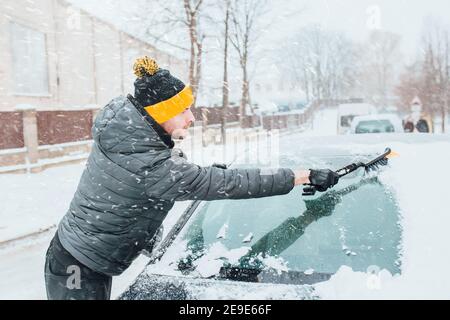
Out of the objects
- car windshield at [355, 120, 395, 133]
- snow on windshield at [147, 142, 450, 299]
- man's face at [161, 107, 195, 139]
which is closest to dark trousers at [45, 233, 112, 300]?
snow on windshield at [147, 142, 450, 299]

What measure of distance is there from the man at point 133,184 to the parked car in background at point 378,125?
9.86 meters

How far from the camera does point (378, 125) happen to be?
1170cm

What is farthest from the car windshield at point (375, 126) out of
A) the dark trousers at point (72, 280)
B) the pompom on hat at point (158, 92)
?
the dark trousers at point (72, 280)

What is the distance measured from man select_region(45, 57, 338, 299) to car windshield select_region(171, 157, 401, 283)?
34cm

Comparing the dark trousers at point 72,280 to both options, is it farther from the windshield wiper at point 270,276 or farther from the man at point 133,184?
the windshield wiper at point 270,276

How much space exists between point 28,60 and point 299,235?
1571 cm

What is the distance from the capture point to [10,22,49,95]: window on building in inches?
596

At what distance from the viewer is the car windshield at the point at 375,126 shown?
37.3 ft

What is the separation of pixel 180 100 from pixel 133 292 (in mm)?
835

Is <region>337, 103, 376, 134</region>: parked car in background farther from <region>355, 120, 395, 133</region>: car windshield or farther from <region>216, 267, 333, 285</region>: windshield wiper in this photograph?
<region>216, 267, 333, 285</region>: windshield wiper

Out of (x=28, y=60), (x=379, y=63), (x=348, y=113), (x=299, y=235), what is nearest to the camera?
(x=299, y=235)

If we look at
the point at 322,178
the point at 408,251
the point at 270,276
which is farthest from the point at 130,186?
the point at 408,251

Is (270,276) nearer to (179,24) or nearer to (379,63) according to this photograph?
(179,24)

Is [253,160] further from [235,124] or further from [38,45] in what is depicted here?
[235,124]
